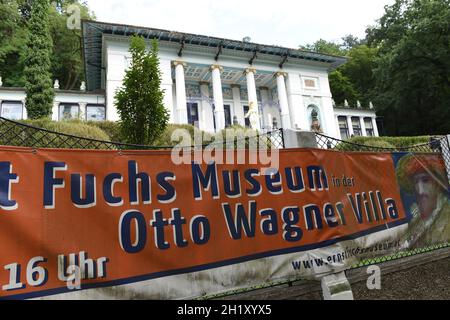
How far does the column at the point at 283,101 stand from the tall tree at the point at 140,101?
21.9 metres

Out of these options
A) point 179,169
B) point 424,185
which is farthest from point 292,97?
point 179,169

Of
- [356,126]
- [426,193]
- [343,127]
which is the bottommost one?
[426,193]

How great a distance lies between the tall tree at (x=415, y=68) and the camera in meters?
30.6

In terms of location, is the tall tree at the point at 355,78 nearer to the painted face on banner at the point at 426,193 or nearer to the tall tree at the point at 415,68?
the tall tree at the point at 415,68

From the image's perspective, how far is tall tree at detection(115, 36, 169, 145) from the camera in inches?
356

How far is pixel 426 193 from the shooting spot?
539 cm

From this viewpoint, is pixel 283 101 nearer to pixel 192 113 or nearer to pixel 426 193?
pixel 192 113

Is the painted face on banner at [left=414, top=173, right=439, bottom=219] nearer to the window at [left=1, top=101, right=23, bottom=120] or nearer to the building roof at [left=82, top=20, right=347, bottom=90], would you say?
the building roof at [left=82, top=20, right=347, bottom=90]

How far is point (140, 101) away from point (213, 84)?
63.2 feet

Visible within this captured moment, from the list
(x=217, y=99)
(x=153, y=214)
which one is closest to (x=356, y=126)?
(x=217, y=99)

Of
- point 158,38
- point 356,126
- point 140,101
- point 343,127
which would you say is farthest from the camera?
point 356,126

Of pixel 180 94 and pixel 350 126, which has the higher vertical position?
pixel 350 126

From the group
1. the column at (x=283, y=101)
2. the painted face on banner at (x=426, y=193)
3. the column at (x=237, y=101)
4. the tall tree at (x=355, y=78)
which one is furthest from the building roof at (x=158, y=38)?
the painted face on banner at (x=426, y=193)
